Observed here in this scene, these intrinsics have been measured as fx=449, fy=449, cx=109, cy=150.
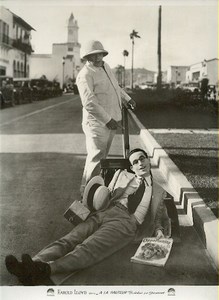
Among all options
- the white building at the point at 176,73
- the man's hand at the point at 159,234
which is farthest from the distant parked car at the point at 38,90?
the man's hand at the point at 159,234

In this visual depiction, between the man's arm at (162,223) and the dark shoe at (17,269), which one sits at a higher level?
the man's arm at (162,223)

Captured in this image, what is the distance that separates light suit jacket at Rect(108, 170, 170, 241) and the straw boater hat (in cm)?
8

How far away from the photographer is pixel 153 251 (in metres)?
2.92

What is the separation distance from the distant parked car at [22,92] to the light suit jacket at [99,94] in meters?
14.9

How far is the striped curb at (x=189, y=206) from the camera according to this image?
10.1 feet

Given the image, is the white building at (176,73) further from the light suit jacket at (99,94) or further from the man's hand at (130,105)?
the light suit jacket at (99,94)

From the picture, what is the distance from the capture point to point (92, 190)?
3250 millimetres

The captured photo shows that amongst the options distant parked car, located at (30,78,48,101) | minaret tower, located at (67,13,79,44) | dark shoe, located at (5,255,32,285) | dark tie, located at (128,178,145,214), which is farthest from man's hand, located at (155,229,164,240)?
distant parked car, located at (30,78,48,101)

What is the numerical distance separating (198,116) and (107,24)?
6370 mm

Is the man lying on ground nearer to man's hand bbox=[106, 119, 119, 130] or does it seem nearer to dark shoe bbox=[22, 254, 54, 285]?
dark shoe bbox=[22, 254, 54, 285]

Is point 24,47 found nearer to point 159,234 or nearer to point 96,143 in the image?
point 96,143

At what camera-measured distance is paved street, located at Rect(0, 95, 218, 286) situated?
2719 millimetres

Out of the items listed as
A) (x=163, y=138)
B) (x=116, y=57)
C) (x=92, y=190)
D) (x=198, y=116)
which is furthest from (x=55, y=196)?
(x=198, y=116)

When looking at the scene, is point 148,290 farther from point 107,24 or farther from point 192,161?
point 192,161
